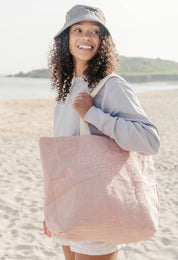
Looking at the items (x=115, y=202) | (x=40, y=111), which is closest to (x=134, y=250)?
(x=115, y=202)

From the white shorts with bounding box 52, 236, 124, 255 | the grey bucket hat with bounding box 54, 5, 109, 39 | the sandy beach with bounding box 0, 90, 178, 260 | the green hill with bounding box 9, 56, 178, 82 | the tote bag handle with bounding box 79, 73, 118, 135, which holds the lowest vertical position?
the green hill with bounding box 9, 56, 178, 82

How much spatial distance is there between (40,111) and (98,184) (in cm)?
1487

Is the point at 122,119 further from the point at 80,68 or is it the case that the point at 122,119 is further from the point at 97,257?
the point at 97,257

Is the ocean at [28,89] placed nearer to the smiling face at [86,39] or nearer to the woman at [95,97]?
the woman at [95,97]

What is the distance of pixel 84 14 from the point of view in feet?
5.03

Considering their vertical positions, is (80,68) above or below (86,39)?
below

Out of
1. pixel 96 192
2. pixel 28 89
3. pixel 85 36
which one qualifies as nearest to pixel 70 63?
pixel 85 36

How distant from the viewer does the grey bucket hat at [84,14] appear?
152 centimetres

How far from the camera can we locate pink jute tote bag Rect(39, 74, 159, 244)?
1.28 m

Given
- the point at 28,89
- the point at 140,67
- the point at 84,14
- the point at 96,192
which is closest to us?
the point at 96,192

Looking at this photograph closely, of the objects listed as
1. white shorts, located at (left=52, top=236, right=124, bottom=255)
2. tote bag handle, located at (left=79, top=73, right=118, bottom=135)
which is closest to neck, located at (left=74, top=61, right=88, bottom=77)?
tote bag handle, located at (left=79, top=73, right=118, bottom=135)

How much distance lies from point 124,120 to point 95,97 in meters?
0.23

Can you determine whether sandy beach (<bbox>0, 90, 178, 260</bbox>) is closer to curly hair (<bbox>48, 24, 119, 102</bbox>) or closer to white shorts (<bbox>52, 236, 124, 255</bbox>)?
white shorts (<bbox>52, 236, 124, 255</bbox>)

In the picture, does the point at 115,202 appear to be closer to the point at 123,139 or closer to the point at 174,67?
the point at 123,139
